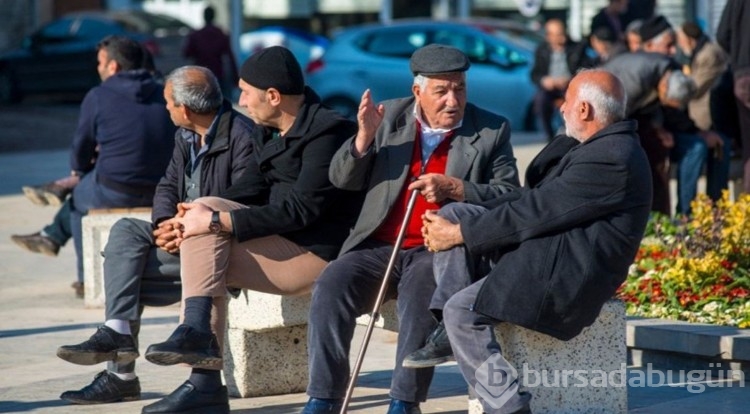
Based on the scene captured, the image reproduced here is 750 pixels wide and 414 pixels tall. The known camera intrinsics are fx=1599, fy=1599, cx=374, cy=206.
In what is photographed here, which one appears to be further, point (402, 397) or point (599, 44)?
point (599, 44)

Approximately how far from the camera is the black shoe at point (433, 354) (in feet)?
19.2

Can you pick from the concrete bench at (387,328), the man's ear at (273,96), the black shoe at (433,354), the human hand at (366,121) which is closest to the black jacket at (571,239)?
the concrete bench at (387,328)

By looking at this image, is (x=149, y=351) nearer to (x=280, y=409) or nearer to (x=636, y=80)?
(x=280, y=409)

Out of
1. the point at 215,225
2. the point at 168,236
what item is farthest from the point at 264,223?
the point at 168,236

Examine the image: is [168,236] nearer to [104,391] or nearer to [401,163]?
[104,391]

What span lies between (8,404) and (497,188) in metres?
2.30

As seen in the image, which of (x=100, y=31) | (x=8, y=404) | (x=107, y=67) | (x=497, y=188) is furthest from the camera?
(x=100, y=31)

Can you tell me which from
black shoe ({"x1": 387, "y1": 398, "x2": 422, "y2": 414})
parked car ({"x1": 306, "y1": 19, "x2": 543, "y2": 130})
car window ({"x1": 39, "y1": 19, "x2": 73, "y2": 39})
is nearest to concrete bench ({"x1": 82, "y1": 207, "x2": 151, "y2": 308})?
black shoe ({"x1": 387, "y1": 398, "x2": 422, "y2": 414})

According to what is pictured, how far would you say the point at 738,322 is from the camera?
743 centimetres

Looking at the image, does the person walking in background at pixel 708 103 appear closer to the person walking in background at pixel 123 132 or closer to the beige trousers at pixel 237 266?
the person walking in background at pixel 123 132

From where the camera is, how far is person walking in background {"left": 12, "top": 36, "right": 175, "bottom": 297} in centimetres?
904

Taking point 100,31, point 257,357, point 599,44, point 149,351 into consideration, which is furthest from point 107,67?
point 100,31

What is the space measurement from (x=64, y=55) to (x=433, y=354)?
69.2ft

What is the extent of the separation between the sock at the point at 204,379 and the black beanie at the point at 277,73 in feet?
3.86
